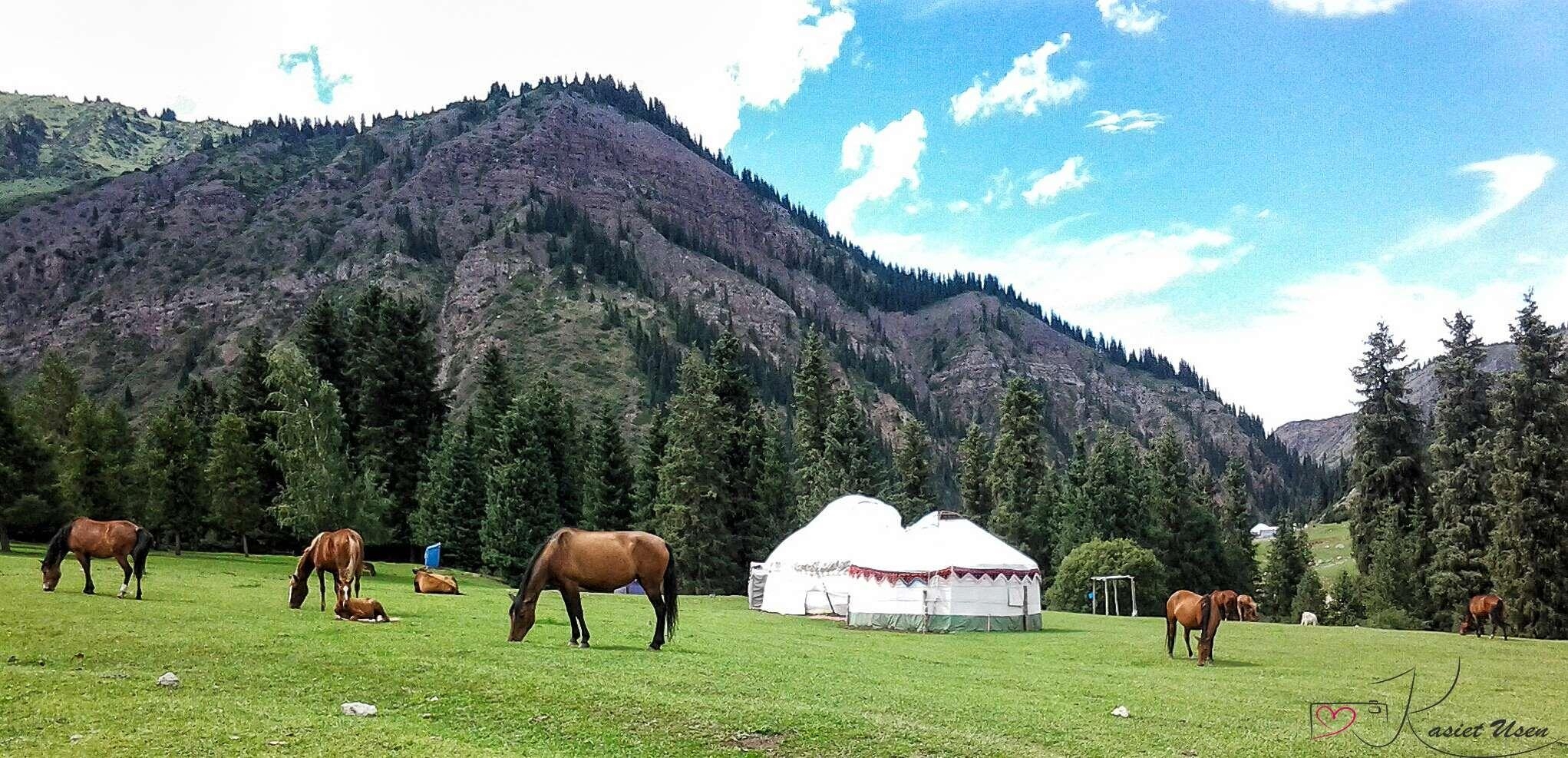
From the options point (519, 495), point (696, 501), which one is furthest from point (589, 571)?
point (519, 495)

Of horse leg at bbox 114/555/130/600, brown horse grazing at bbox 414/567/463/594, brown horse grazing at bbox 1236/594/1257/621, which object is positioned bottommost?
brown horse grazing at bbox 1236/594/1257/621

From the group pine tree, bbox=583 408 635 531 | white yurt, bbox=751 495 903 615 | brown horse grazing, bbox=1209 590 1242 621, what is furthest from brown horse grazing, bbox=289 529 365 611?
pine tree, bbox=583 408 635 531

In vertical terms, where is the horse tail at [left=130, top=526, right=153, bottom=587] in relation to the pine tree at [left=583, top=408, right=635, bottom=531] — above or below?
below

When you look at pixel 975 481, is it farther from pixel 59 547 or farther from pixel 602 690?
pixel 602 690

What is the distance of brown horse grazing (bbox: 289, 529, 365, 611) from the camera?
19.0 metres

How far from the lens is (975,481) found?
68.4 meters

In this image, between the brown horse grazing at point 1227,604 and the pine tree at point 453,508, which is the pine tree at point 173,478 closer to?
the pine tree at point 453,508

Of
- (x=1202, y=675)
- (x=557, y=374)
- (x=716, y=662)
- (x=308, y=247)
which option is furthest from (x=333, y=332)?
(x=308, y=247)

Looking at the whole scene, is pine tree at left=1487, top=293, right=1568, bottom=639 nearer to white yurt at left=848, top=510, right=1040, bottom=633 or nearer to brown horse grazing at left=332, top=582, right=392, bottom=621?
white yurt at left=848, top=510, right=1040, bottom=633

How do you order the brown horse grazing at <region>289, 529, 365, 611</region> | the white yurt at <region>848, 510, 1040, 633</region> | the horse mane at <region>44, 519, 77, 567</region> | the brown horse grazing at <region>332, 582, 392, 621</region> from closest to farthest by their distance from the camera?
the brown horse grazing at <region>332, 582, 392, 621</region>
the horse mane at <region>44, 519, 77, 567</region>
the brown horse grazing at <region>289, 529, 365, 611</region>
the white yurt at <region>848, 510, 1040, 633</region>

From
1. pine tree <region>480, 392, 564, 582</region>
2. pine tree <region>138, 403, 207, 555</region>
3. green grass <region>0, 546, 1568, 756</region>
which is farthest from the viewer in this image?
pine tree <region>480, 392, 564, 582</region>

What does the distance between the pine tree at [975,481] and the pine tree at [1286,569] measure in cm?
2085

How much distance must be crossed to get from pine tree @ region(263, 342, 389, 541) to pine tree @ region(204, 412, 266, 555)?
2127 millimetres

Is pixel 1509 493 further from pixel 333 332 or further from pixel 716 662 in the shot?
pixel 333 332
